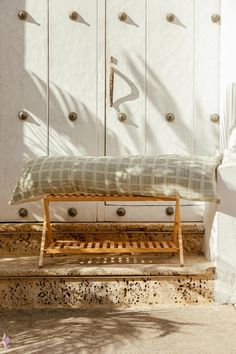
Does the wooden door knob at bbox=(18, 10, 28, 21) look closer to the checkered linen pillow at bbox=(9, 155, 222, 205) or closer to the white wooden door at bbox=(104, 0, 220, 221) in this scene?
the white wooden door at bbox=(104, 0, 220, 221)

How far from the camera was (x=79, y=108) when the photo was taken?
4.28m

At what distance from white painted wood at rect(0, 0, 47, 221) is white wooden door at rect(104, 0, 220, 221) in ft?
1.74

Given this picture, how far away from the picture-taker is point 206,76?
4270 millimetres

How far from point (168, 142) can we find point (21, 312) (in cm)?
178

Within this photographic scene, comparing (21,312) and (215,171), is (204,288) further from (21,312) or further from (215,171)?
(21,312)

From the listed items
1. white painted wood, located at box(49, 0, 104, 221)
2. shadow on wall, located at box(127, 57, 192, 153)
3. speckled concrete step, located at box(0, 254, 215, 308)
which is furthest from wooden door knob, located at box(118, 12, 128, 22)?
speckled concrete step, located at box(0, 254, 215, 308)

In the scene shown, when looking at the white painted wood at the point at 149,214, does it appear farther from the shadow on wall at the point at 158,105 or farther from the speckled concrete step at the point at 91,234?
the shadow on wall at the point at 158,105

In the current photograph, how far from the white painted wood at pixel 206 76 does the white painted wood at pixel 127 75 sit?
427 millimetres

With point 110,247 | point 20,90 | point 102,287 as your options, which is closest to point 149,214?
point 110,247

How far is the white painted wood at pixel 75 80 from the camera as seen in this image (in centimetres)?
426

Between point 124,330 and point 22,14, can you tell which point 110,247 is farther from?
point 22,14

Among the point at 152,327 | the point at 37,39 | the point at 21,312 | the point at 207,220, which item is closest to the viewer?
the point at 152,327

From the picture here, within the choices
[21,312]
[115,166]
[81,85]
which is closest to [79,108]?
[81,85]

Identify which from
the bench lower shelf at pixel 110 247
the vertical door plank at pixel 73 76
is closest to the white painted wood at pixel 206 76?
the vertical door plank at pixel 73 76
